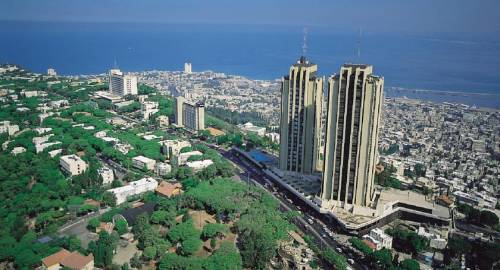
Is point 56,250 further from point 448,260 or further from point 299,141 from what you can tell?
point 448,260

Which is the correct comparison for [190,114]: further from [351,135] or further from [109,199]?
[351,135]

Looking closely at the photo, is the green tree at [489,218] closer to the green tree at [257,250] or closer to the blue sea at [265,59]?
the green tree at [257,250]

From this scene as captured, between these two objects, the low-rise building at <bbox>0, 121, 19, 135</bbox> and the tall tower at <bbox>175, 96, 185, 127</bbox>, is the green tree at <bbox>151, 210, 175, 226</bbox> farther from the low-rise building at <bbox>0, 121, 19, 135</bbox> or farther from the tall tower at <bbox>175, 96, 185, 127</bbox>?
the low-rise building at <bbox>0, 121, 19, 135</bbox>

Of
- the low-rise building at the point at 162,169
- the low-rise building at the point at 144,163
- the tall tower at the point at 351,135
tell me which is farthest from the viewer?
the low-rise building at the point at 144,163

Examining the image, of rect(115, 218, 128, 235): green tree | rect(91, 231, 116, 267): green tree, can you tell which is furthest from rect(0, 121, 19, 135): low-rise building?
rect(91, 231, 116, 267): green tree

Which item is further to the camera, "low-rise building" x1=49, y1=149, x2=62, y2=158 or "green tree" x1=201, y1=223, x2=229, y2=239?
"low-rise building" x1=49, y1=149, x2=62, y2=158

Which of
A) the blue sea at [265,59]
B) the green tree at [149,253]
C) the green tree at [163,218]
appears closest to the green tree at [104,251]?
the green tree at [149,253]

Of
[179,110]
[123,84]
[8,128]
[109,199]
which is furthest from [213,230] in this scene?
[123,84]
